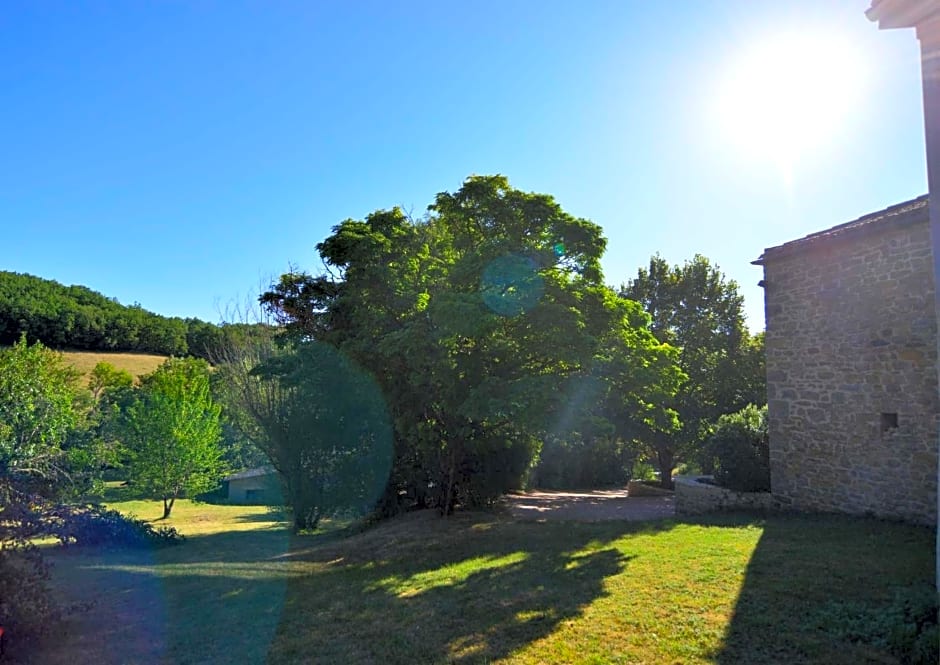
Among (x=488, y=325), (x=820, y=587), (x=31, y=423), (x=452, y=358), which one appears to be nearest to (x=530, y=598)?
(x=820, y=587)

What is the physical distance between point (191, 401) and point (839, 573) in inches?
933

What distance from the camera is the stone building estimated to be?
8.62 metres

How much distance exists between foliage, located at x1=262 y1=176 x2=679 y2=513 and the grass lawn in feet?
7.85

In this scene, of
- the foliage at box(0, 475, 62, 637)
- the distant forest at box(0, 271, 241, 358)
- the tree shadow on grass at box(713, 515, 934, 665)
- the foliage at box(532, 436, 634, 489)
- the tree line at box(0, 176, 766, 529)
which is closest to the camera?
the tree shadow on grass at box(713, 515, 934, 665)

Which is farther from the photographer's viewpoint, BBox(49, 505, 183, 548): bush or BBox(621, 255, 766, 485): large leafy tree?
BBox(621, 255, 766, 485): large leafy tree

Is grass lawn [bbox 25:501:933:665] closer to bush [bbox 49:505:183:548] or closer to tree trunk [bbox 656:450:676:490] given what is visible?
bush [bbox 49:505:183:548]

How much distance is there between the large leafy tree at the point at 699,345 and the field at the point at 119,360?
150 feet

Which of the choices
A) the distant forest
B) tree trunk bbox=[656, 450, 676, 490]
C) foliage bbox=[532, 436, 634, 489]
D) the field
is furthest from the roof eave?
the field

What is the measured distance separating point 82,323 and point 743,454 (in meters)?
65.7

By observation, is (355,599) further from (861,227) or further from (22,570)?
(861,227)

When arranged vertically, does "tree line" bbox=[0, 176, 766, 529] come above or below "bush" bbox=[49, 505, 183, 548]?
above

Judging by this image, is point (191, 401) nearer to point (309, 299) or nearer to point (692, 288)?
point (309, 299)

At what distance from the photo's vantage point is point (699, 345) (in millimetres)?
22844

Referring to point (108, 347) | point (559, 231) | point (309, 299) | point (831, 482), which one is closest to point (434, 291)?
point (559, 231)
